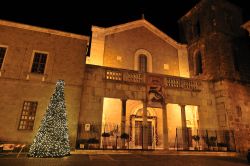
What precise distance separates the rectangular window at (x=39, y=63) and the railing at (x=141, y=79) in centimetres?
500

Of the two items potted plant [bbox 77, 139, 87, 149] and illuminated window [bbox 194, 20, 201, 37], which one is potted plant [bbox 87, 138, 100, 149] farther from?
illuminated window [bbox 194, 20, 201, 37]

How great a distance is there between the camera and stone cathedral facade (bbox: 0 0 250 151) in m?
14.1

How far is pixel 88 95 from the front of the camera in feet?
49.7

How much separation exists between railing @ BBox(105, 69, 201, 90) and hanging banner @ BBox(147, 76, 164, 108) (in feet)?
1.50

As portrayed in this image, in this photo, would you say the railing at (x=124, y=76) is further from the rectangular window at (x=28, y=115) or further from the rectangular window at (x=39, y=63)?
the rectangular window at (x=28, y=115)

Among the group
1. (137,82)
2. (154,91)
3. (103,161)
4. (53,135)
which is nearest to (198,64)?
(154,91)

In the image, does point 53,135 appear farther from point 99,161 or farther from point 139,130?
point 139,130

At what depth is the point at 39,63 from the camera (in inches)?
590

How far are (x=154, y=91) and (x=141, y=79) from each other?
1.54 metres

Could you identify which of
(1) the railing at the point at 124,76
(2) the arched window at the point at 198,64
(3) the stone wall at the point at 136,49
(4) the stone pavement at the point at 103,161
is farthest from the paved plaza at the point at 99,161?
(2) the arched window at the point at 198,64

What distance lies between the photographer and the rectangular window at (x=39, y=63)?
14.8 m

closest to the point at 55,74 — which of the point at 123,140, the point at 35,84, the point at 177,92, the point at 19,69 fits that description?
the point at 35,84

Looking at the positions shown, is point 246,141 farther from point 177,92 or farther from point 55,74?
point 55,74

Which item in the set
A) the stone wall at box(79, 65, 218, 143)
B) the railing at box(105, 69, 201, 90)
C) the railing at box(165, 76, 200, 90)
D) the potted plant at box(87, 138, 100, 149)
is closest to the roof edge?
the stone wall at box(79, 65, 218, 143)
